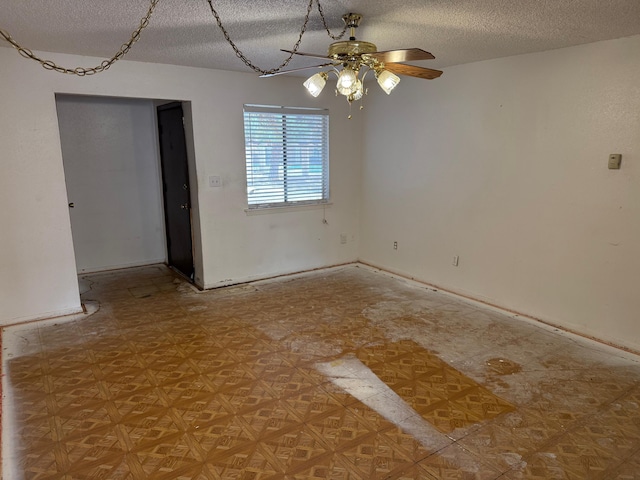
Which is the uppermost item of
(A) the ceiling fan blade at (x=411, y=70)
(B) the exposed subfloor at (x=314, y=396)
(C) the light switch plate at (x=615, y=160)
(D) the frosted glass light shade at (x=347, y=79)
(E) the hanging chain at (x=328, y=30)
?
(E) the hanging chain at (x=328, y=30)

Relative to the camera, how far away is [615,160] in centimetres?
306

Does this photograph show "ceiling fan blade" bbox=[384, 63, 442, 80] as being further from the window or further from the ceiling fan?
the window

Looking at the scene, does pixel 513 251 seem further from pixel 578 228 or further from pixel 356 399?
pixel 356 399

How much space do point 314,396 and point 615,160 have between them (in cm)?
269

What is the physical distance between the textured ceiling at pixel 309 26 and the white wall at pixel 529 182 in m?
0.34

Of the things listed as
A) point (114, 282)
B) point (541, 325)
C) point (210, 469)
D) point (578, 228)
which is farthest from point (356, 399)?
point (114, 282)

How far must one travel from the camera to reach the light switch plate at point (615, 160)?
120 inches

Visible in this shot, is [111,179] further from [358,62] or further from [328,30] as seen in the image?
[358,62]

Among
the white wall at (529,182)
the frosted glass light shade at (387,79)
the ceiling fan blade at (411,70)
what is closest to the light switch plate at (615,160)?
the white wall at (529,182)

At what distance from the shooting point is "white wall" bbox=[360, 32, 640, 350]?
10.1 ft

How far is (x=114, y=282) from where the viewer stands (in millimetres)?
4844

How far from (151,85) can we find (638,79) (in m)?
3.89

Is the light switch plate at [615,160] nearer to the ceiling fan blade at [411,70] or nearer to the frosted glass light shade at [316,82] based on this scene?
the ceiling fan blade at [411,70]

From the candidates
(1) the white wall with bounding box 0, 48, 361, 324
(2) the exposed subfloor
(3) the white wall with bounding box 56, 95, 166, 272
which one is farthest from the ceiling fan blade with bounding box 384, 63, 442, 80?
(3) the white wall with bounding box 56, 95, 166, 272
